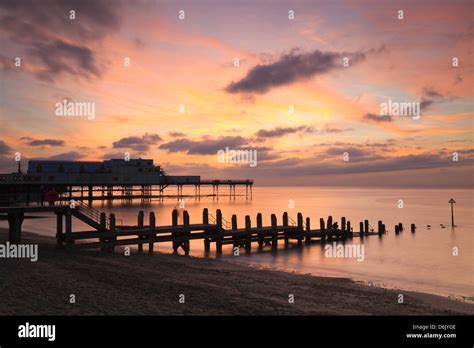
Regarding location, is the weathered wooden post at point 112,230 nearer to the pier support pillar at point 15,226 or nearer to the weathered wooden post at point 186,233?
the pier support pillar at point 15,226

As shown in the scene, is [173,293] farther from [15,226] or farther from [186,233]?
[186,233]

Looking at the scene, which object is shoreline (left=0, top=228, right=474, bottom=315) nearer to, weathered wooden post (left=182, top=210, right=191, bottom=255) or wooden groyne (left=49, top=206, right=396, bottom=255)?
wooden groyne (left=49, top=206, right=396, bottom=255)

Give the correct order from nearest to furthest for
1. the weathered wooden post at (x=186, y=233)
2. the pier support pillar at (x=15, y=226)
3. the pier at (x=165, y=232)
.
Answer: the pier support pillar at (x=15, y=226), the pier at (x=165, y=232), the weathered wooden post at (x=186, y=233)

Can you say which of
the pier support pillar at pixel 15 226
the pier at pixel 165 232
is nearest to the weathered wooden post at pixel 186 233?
the pier at pixel 165 232

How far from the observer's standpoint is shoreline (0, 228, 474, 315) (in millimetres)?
10258

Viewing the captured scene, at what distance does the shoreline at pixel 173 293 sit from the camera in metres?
10.3

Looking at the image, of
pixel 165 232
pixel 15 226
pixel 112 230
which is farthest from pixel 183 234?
pixel 15 226

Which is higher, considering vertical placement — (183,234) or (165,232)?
(165,232)

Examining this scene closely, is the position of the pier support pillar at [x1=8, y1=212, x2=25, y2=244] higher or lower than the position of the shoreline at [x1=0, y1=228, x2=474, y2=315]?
higher

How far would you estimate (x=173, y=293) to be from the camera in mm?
12031

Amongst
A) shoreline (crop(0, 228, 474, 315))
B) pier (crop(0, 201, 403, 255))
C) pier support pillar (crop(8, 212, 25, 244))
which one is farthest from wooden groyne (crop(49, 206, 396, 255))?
shoreline (crop(0, 228, 474, 315))
